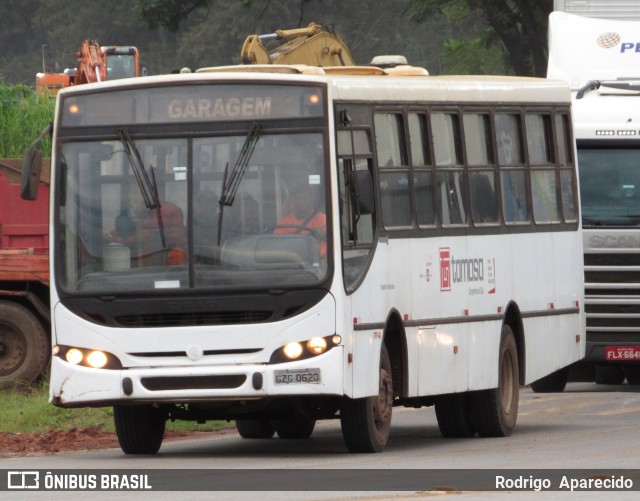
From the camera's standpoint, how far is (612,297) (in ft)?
68.2

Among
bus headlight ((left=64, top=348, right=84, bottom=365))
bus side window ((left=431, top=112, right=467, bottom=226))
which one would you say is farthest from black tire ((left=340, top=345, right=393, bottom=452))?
bus headlight ((left=64, top=348, right=84, bottom=365))

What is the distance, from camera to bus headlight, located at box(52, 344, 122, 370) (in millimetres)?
13992


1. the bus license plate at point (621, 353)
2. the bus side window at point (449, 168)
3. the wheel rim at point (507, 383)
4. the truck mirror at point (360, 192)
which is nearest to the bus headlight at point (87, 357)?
the truck mirror at point (360, 192)

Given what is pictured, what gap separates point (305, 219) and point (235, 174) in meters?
0.59

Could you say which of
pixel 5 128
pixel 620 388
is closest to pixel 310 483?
pixel 620 388

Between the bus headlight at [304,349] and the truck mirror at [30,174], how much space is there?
7.19ft

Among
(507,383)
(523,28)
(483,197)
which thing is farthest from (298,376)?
(523,28)

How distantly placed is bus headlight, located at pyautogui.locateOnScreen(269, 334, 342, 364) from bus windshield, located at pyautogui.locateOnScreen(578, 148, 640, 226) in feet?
23.5

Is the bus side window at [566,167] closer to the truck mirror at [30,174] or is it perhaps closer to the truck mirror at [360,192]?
the truck mirror at [360,192]

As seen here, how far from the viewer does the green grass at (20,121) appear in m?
29.3

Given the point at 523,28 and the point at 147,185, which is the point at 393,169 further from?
the point at 523,28

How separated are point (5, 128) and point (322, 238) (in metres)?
16.4

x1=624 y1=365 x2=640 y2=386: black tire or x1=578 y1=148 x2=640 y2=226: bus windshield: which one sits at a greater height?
x1=578 y1=148 x2=640 y2=226: bus windshield

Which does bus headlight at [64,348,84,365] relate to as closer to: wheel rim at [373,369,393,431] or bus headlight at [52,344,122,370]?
bus headlight at [52,344,122,370]
